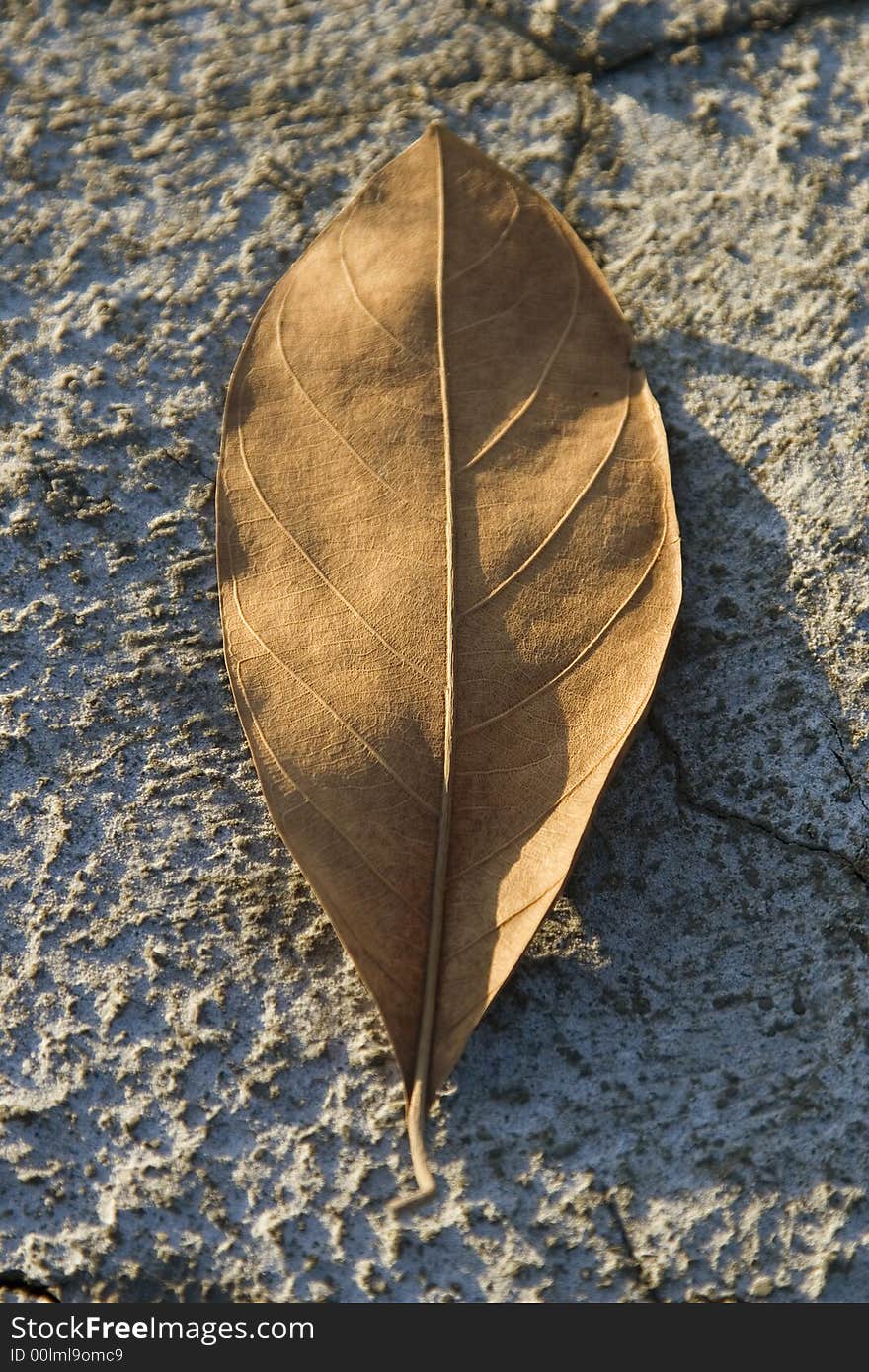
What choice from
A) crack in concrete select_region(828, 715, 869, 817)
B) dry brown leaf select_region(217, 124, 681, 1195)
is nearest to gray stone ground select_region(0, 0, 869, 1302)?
crack in concrete select_region(828, 715, 869, 817)

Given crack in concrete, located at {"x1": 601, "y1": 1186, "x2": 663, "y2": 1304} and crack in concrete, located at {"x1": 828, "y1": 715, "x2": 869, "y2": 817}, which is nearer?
crack in concrete, located at {"x1": 601, "y1": 1186, "x2": 663, "y2": 1304}

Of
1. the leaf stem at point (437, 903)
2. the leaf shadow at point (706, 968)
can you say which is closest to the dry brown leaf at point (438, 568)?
the leaf stem at point (437, 903)

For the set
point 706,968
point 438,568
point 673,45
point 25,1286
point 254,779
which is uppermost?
point 673,45

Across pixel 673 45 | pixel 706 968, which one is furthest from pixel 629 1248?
pixel 673 45

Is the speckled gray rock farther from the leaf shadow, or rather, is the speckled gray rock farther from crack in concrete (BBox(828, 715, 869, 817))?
crack in concrete (BBox(828, 715, 869, 817))

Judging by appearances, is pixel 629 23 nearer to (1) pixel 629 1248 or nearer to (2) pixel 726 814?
(2) pixel 726 814

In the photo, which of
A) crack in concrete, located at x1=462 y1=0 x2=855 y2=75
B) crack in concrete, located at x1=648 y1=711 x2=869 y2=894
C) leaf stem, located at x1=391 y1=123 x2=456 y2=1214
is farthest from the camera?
crack in concrete, located at x1=462 y1=0 x2=855 y2=75
